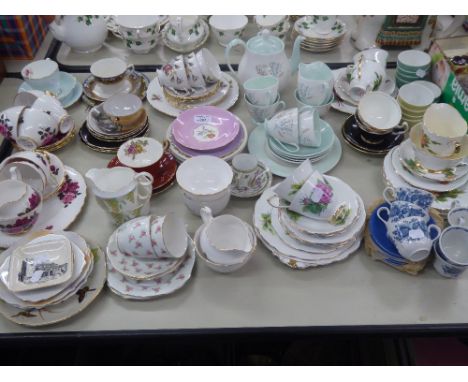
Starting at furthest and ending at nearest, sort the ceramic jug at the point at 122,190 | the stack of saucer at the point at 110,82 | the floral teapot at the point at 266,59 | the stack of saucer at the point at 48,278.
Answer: the stack of saucer at the point at 110,82
the floral teapot at the point at 266,59
the ceramic jug at the point at 122,190
the stack of saucer at the point at 48,278

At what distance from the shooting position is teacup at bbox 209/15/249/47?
70.7 inches

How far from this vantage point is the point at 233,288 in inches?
43.4

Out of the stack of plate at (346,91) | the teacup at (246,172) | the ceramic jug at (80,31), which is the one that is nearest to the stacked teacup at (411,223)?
the teacup at (246,172)

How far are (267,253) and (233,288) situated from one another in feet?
0.44

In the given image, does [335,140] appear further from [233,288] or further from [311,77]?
[233,288]

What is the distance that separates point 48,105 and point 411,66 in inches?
47.1

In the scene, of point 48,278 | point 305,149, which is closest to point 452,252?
point 305,149

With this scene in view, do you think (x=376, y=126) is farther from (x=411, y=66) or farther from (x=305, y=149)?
(x=411, y=66)

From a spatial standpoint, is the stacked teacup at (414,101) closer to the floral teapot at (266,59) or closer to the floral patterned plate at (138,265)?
the floral teapot at (266,59)

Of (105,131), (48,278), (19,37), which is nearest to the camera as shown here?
(48,278)

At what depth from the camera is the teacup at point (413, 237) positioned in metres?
1.05

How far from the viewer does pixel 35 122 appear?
1372 millimetres

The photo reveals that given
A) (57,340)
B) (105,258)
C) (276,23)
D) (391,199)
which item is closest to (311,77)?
(276,23)

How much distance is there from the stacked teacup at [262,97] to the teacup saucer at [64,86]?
63 cm
